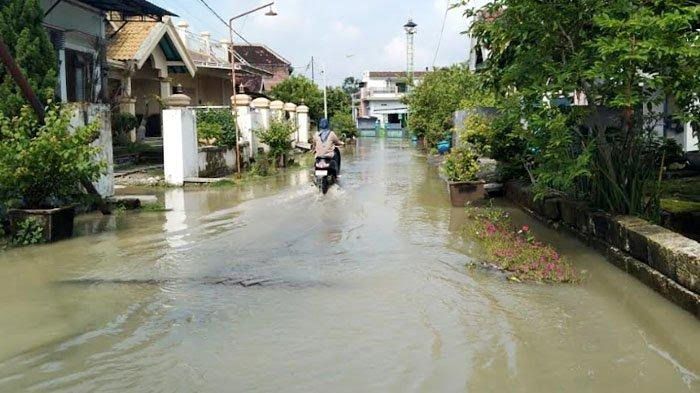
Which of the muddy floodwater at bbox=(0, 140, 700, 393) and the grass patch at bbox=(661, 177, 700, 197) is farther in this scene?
the grass patch at bbox=(661, 177, 700, 197)

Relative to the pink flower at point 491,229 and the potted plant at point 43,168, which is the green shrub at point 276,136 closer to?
the potted plant at point 43,168

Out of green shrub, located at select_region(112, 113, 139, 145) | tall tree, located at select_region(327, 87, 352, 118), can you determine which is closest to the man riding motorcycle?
green shrub, located at select_region(112, 113, 139, 145)

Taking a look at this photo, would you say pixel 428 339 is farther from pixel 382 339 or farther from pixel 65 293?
pixel 65 293

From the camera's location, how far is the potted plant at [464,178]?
11383mm

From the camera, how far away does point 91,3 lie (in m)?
16.1

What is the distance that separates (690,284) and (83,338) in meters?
4.48

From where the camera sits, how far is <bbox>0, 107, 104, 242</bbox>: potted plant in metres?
7.95

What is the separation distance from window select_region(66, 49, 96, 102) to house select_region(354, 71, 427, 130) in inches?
1780

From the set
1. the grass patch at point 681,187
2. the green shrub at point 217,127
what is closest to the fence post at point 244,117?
the green shrub at point 217,127

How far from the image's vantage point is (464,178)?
37.5ft

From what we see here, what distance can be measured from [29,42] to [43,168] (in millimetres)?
3466

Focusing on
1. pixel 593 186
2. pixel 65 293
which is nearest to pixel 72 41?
pixel 65 293

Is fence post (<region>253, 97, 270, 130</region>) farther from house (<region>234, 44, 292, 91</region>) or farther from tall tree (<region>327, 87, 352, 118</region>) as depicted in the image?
house (<region>234, 44, 292, 91</region>)

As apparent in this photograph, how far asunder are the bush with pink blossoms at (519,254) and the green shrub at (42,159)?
499 cm
